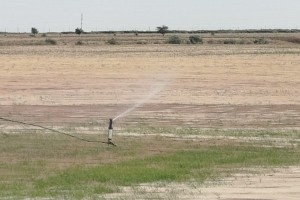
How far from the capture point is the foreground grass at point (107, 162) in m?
13.1

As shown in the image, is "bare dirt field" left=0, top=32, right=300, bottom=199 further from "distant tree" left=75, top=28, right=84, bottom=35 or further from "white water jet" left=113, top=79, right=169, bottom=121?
"distant tree" left=75, top=28, right=84, bottom=35

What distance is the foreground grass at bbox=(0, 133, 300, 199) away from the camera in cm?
1312

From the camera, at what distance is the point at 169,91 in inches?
1211

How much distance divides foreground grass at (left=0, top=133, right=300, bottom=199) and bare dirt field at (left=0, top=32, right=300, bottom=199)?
113 centimetres

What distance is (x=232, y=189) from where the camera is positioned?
1273cm

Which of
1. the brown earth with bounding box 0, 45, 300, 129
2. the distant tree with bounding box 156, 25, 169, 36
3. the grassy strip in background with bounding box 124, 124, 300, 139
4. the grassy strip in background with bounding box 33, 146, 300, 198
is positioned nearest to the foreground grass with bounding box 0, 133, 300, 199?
the grassy strip in background with bounding box 33, 146, 300, 198

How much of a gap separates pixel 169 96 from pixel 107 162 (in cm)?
1352

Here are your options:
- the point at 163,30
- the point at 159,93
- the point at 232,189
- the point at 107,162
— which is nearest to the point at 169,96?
the point at 159,93

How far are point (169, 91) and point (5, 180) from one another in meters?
17.4

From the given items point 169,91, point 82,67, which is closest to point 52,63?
point 82,67

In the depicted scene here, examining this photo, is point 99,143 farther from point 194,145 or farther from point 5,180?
point 5,180

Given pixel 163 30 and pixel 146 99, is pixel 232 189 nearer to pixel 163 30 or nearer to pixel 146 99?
pixel 146 99

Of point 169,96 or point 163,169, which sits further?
point 169,96

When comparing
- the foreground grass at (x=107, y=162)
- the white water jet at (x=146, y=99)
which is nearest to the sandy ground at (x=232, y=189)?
the foreground grass at (x=107, y=162)
